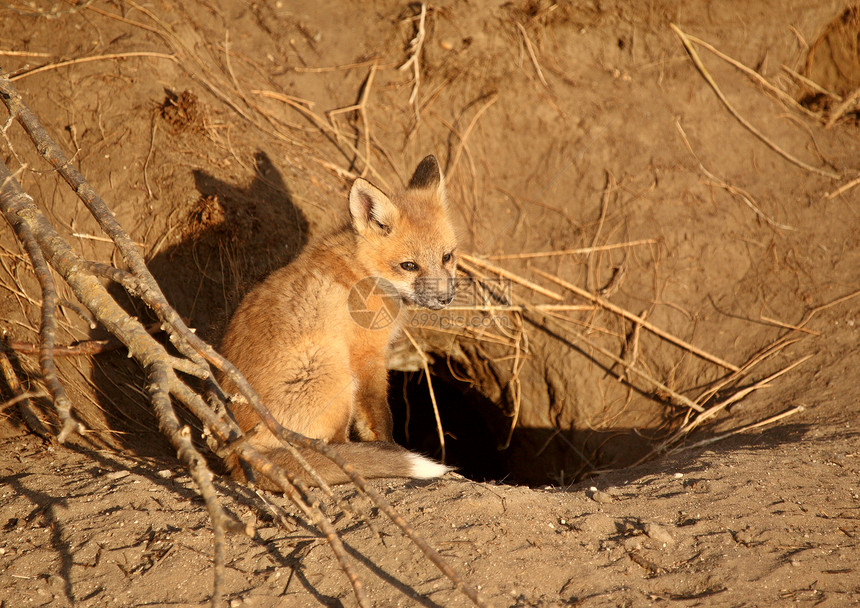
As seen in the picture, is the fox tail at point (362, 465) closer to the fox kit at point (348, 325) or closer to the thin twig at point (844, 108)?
the fox kit at point (348, 325)

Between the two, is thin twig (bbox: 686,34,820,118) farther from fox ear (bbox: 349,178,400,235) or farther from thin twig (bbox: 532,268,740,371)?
fox ear (bbox: 349,178,400,235)

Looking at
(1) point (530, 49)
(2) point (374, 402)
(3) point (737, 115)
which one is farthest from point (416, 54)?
(2) point (374, 402)

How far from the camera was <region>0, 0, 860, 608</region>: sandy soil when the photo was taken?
2391 mm

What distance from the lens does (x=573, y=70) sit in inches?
225

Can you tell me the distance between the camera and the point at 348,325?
345 centimetres

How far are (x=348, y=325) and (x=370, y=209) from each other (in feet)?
2.57

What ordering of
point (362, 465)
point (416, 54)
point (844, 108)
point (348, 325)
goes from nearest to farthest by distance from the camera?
point (362, 465) → point (348, 325) → point (844, 108) → point (416, 54)

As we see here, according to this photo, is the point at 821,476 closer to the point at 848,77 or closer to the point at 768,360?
the point at 768,360

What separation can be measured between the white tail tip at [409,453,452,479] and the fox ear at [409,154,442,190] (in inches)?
79.6

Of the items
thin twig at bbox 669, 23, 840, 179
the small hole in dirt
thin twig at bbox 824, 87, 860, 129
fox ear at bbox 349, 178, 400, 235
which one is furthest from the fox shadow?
thin twig at bbox 824, 87, 860, 129

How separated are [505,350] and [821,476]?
259 cm

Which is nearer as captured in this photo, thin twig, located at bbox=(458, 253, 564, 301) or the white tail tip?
the white tail tip

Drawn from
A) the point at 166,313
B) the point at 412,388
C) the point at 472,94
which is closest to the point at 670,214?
the point at 472,94

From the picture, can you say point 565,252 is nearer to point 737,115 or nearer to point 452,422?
point 737,115
